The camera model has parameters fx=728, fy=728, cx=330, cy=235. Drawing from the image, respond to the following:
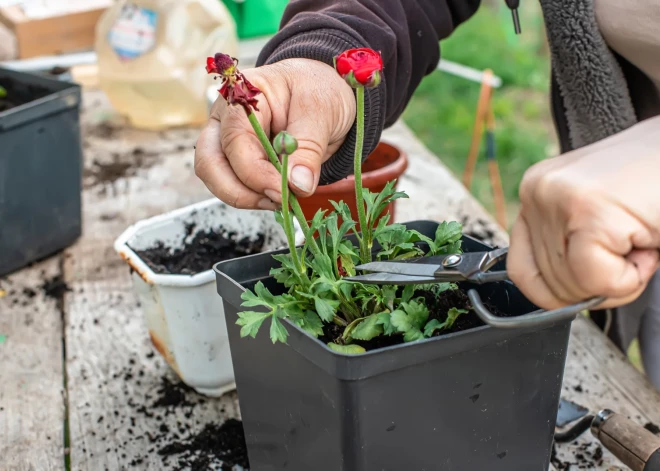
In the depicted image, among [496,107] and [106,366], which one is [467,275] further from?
[496,107]

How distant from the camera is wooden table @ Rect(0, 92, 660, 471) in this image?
0.81m

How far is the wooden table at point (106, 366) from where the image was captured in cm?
81

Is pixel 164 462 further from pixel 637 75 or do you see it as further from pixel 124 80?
pixel 124 80

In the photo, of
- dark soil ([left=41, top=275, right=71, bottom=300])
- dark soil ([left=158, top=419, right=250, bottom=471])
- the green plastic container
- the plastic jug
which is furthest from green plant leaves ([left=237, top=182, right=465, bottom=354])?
the green plastic container

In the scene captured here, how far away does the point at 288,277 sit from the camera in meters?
0.62

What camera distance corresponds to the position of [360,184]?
2.00 feet

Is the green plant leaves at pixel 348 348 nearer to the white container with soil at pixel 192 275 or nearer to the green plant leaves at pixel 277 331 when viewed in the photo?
the green plant leaves at pixel 277 331

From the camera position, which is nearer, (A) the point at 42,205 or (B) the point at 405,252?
A: (B) the point at 405,252

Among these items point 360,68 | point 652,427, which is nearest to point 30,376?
point 360,68

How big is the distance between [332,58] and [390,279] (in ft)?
0.97

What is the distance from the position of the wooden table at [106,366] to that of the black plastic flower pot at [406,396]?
7.7 inches

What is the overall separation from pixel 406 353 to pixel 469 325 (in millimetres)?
102

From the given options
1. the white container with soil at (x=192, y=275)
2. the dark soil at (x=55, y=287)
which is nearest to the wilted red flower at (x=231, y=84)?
the white container with soil at (x=192, y=275)

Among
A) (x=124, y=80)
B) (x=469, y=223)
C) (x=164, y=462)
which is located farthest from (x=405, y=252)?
(x=124, y=80)
